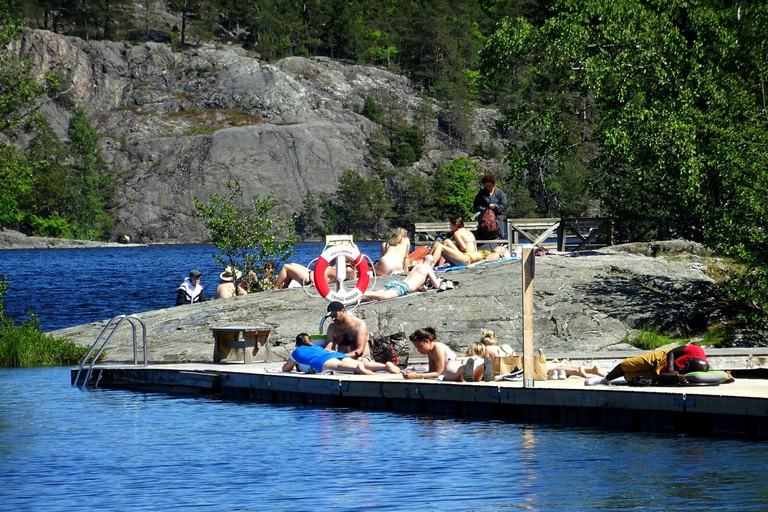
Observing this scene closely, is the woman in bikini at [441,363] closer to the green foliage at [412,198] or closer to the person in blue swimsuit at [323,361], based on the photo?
the person in blue swimsuit at [323,361]

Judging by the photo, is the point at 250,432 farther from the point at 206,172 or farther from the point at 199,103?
the point at 199,103

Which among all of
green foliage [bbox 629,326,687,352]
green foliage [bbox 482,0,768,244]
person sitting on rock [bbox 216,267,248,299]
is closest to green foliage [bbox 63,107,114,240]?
person sitting on rock [bbox 216,267,248,299]

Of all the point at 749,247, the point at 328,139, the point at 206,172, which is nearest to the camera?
the point at 749,247

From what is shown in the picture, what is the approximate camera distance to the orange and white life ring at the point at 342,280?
24750 millimetres

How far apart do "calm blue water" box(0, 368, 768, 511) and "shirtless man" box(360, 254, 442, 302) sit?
641 centimetres

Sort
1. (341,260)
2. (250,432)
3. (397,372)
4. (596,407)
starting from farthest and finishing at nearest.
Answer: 1. (341,260)
2. (397,372)
3. (250,432)
4. (596,407)

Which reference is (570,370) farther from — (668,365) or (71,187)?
(71,187)

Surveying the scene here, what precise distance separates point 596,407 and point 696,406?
5.23 ft

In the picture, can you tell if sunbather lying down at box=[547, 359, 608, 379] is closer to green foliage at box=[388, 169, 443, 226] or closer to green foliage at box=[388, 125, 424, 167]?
green foliage at box=[388, 169, 443, 226]

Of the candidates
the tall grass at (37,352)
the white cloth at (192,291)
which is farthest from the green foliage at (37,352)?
the white cloth at (192,291)

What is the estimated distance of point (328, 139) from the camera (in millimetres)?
Result: 161000

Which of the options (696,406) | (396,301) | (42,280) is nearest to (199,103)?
(42,280)

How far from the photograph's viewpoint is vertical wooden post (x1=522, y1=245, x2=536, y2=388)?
16.3 meters

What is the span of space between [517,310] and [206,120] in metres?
143
